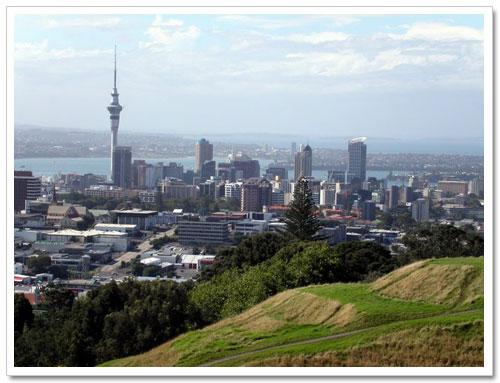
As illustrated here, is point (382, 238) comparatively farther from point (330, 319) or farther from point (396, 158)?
point (330, 319)

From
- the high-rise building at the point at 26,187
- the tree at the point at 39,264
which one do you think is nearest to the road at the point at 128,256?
the tree at the point at 39,264

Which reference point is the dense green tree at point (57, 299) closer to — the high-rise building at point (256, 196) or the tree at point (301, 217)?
the tree at point (301, 217)

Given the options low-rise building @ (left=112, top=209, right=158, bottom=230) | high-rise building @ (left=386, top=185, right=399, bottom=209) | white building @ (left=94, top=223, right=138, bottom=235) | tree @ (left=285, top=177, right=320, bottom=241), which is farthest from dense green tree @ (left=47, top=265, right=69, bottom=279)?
high-rise building @ (left=386, top=185, right=399, bottom=209)

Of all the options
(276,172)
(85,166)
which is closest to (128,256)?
(85,166)

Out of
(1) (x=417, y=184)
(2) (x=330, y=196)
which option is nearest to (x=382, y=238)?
(1) (x=417, y=184)

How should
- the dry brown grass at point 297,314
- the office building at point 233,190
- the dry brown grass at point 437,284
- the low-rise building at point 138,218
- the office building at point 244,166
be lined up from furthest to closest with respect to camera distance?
the office building at point 244,166
the office building at point 233,190
the low-rise building at point 138,218
the dry brown grass at point 437,284
the dry brown grass at point 297,314

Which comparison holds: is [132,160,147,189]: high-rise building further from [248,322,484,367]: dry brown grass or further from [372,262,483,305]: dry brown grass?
[248,322,484,367]: dry brown grass
